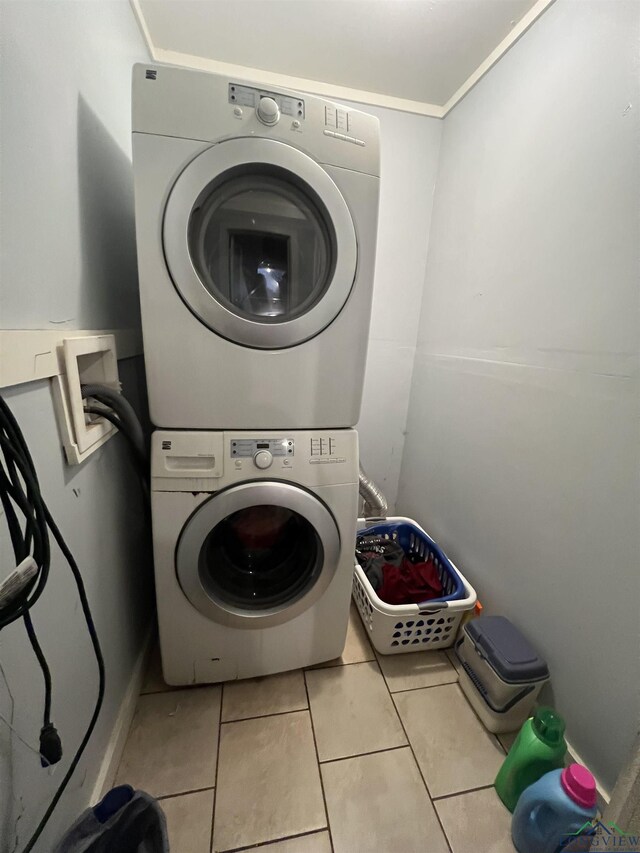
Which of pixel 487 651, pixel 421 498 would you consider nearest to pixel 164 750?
pixel 487 651

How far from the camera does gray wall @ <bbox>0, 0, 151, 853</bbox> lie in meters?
0.48

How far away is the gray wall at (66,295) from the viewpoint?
0.48 metres

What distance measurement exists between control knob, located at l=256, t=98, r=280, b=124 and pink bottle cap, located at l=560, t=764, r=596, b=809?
1447mm

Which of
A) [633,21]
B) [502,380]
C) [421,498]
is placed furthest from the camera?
[421,498]

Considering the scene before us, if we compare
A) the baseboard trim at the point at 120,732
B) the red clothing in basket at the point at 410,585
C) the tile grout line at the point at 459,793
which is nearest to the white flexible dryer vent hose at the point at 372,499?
the red clothing in basket at the point at 410,585

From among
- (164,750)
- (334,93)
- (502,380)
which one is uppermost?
(334,93)

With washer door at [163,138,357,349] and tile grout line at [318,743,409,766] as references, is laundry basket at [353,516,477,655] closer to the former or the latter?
tile grout line at [318,743,409,766]

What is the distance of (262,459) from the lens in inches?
31.9

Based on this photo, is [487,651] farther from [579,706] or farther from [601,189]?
[601,189]

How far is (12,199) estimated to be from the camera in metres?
0.48

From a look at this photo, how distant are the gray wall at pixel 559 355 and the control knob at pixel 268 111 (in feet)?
2.46

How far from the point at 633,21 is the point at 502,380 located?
0.81m

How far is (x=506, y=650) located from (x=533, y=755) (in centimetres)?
21

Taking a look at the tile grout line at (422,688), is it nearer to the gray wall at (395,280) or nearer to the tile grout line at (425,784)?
the tile grout line at (425,784)
